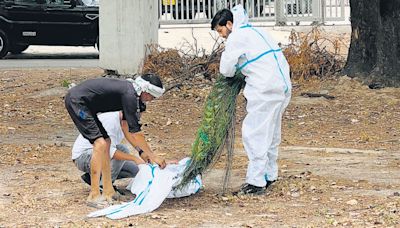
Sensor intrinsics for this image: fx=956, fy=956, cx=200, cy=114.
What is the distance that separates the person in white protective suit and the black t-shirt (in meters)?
0.98

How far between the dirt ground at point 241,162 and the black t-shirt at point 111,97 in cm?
85

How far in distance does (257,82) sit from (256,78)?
40 millimetres

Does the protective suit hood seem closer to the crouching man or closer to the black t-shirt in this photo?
the black t-shirt

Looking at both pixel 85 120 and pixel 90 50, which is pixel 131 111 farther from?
pixel 90 50

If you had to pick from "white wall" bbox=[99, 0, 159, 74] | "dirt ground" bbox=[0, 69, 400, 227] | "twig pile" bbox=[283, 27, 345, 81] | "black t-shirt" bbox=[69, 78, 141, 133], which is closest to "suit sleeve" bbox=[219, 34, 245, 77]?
"black t-shirt" bbox=[69, 78, 141, 133]

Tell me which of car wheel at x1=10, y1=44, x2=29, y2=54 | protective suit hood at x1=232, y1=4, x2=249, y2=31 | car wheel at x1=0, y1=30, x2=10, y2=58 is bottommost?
car wheel at x1=10, y1=44, x2=29, y2=54

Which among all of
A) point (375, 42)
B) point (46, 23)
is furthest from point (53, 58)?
point (375, 42)

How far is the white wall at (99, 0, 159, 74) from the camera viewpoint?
54.0 ft

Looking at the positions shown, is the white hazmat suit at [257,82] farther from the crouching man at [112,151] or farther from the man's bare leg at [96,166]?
the man's bare leg at [96,166]

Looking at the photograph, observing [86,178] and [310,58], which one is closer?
[86,178]

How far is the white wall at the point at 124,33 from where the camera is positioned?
54.0 feet

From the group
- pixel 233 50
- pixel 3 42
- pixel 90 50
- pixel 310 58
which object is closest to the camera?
pixel 233 50

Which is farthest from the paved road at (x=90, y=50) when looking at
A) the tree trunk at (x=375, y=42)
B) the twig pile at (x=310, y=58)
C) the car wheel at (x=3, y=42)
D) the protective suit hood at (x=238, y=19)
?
the protective suit hood at (x=238, y=19)

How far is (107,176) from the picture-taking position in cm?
836
